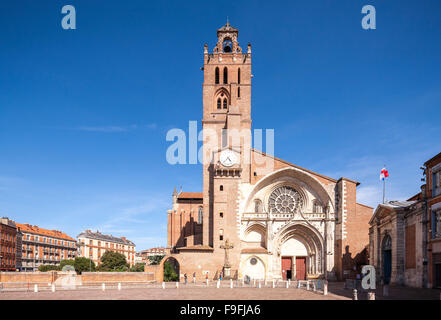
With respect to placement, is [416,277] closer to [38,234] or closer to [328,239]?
[328,239]

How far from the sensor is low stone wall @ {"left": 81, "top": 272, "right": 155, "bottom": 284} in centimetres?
3934

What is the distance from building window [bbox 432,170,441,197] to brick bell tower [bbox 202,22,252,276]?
2107 centimetres

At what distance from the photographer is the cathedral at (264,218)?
47906mm

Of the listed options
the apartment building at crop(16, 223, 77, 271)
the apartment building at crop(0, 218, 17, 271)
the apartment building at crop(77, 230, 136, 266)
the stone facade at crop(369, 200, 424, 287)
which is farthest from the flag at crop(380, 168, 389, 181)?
the apartment building at crop(77, 230, 136, 266)

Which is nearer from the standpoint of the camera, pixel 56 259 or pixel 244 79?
pixel 244 79

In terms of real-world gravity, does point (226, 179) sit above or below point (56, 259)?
above

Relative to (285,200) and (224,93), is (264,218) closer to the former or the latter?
(285,200)

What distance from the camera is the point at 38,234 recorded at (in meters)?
94.7

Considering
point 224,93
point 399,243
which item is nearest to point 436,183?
point 399,243

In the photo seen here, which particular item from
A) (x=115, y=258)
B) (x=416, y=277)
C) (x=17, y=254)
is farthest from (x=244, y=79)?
(x=17, y=254)

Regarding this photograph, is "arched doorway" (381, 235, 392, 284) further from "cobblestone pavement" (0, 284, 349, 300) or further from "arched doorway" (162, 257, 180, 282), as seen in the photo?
"arched doorway" (162, 257, 180, 282)

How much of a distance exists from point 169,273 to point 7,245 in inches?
1619

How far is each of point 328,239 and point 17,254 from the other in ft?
197

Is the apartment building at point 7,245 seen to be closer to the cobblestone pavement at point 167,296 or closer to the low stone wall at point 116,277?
the low stone wall at point 116,277
